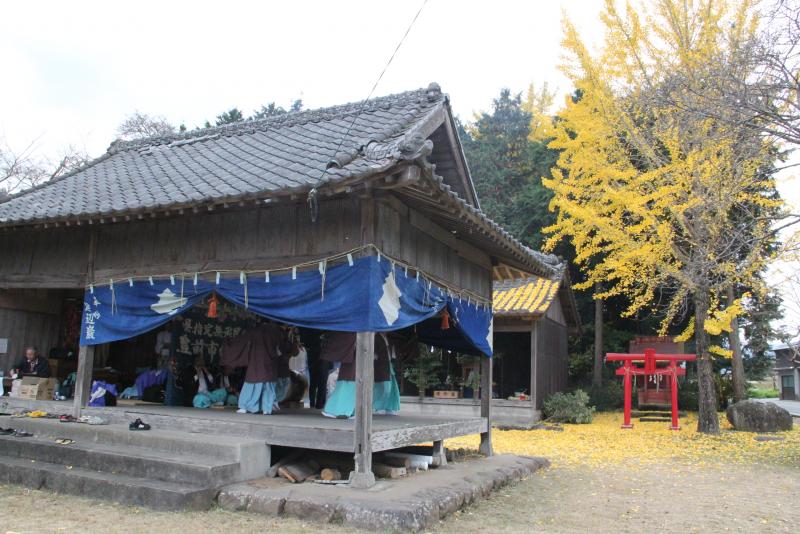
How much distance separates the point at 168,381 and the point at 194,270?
11.3ft

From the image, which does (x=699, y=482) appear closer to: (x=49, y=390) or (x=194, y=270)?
(x=194, y=270)

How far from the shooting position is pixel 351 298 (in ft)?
22.6

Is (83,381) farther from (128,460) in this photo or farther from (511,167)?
(511,167)

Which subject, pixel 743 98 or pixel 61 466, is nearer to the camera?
pixel 61 466

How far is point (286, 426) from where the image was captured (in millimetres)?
7145

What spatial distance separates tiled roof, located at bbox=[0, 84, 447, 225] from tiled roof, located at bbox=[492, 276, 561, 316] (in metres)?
8.29

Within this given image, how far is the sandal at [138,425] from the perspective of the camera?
7.84 metres

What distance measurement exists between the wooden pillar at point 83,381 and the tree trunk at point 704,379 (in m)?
14.1

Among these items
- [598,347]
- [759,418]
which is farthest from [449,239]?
[598,347]

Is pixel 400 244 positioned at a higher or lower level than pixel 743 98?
lower

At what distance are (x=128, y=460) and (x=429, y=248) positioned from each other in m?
4.70

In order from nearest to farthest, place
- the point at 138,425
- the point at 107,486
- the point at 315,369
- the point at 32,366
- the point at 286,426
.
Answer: the point at 107,486
the point at 286,426
the point at 138,425
the point at 32,366
the point at 315,369

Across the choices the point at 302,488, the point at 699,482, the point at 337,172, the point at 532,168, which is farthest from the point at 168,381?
the point at 532,168

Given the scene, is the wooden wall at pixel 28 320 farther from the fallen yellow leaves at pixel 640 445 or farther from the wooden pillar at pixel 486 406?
the fallen yellow leaves at pixel 640 445
